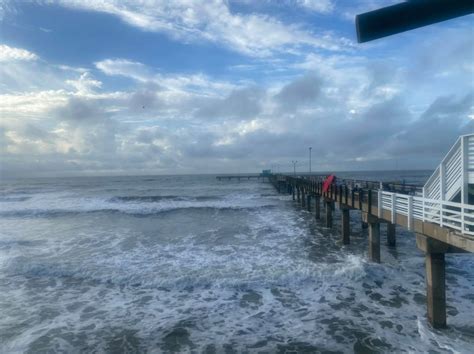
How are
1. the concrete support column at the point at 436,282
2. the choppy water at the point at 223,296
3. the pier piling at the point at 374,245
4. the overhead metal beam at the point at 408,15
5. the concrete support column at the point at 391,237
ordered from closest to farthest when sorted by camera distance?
1. the overhead metal beam at the point at 408,15
2. the choppy water at the point at 223,296
3. the concrete support column at the point at 436,282
4. the pier piling at the point at 374,245
5. the concrete support column at the point at 391,237

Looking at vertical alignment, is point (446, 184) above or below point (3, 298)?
above

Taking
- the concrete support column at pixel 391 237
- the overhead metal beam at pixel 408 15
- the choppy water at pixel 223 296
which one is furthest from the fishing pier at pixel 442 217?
the concrete support column at pixel 391 237

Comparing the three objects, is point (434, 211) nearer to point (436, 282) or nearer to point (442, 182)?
point (442, 182)

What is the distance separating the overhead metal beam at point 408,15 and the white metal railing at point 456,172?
8.04 m

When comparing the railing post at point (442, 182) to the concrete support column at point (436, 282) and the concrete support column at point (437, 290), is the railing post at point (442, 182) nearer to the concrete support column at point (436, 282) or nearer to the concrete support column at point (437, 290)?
the concrete support column at point (436, 282)

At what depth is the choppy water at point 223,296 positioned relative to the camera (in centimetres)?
839

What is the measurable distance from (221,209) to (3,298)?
25.3 metres

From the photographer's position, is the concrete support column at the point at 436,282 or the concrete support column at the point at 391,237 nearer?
the concrete support column at the point at 436,282

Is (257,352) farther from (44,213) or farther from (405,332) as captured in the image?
(44,213)

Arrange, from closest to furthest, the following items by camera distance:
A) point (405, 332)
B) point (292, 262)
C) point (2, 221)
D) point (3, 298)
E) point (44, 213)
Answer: point (405, 332), point (3, 298), point (292, 262), point (2, 221), point (44, 213)

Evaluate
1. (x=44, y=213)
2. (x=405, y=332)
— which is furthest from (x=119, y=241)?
(x=44, y=213)

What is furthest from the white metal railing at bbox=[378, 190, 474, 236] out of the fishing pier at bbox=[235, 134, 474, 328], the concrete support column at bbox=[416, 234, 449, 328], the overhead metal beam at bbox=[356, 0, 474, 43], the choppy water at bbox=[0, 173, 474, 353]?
the overhead metal beam at bbox=[356, 0, 474, 43]

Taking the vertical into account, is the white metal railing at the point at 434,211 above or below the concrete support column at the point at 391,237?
above

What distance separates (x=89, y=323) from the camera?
31.2 feet
